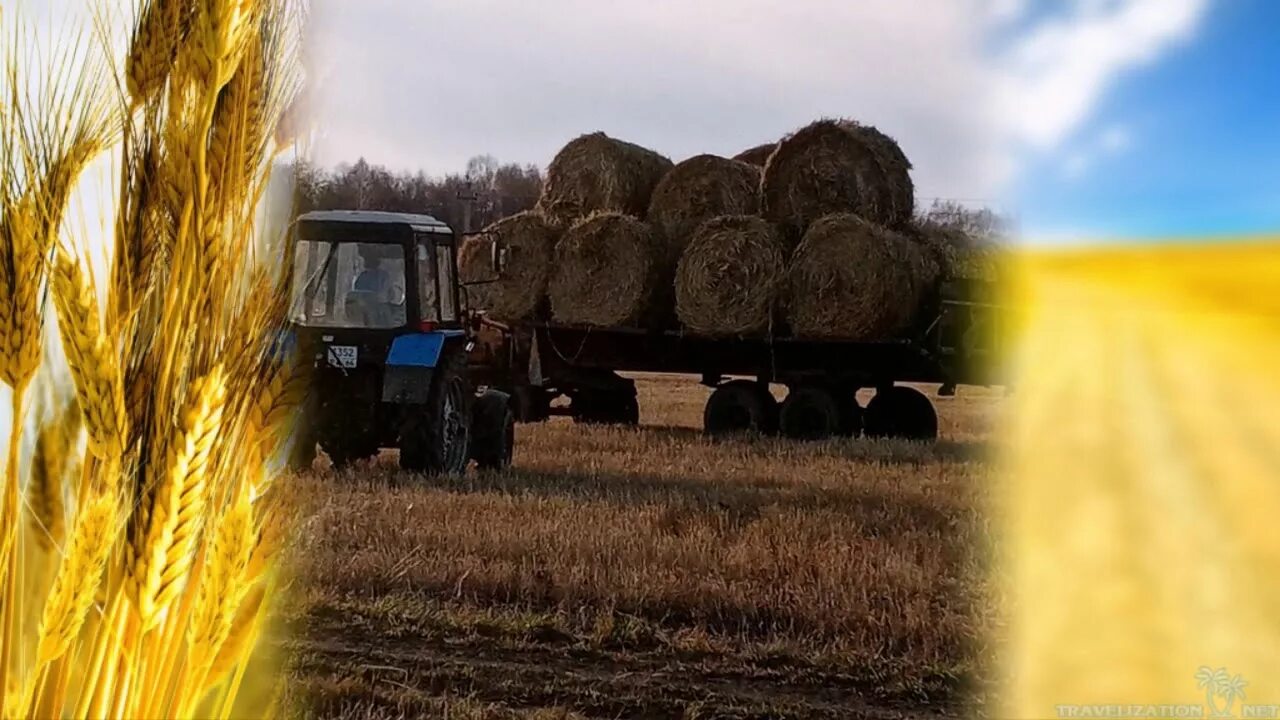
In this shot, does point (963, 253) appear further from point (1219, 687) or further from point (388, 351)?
point (388, 351)

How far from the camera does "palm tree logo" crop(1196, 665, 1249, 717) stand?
2.49ft

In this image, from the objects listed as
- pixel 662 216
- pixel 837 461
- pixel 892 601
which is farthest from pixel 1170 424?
pixel 662 216

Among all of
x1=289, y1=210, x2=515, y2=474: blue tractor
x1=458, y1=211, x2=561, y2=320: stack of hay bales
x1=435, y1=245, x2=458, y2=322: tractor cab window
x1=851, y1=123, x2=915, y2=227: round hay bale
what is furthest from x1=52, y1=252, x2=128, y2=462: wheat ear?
x1=458, y1=211, x2=561, y2=320: stack of hay bales

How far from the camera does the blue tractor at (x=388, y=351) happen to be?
3.64 ft

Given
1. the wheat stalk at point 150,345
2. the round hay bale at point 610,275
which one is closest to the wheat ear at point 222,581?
the wheat stalk at point 150,345

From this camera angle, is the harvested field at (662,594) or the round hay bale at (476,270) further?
the round hay bale at (476,270)

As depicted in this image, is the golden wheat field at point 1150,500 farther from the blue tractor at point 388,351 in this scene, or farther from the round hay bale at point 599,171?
the blue tractor at point 388,351

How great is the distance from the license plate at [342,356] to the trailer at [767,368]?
0.43 m

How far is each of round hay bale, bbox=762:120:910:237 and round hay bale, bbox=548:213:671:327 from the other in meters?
0.43

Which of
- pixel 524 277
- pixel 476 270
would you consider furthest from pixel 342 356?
pixel 524 277

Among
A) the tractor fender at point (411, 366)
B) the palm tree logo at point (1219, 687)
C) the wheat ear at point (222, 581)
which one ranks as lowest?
the palm tree logo at point (1219, 687)

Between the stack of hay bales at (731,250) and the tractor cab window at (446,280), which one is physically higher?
the stack of hay bales at (731,250)

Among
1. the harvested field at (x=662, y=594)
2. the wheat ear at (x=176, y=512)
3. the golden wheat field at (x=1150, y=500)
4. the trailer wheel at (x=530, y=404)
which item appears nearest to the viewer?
the wheat ear at (x=176, y=512)

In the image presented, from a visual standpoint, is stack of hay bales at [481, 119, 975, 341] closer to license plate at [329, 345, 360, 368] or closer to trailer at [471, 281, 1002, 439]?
trailer at [471, 281, 1002, 439]
